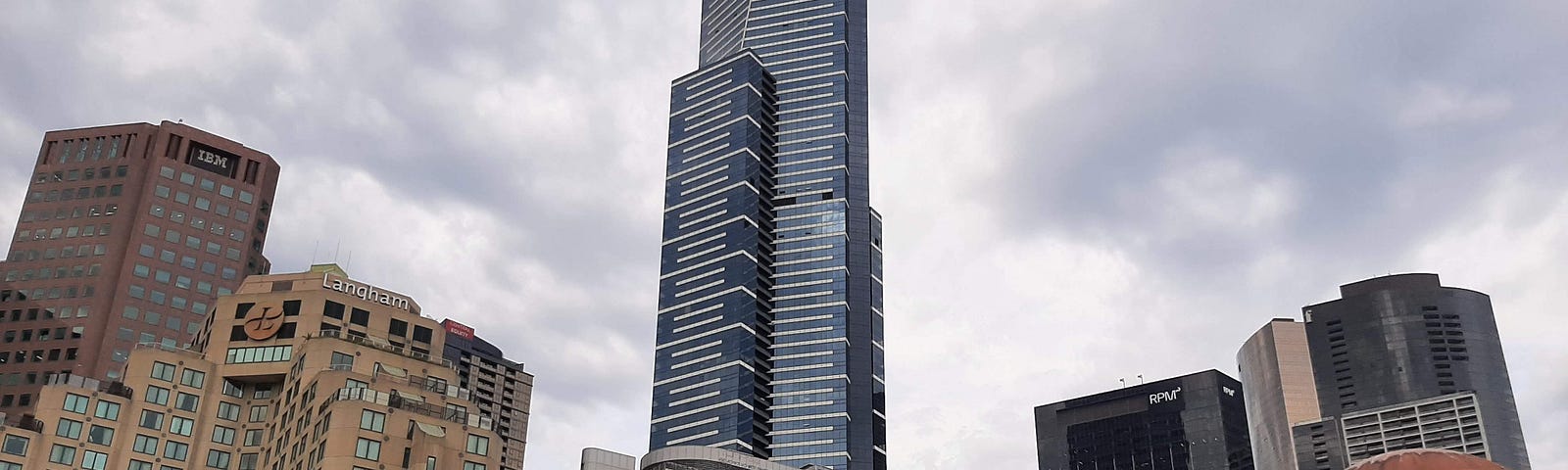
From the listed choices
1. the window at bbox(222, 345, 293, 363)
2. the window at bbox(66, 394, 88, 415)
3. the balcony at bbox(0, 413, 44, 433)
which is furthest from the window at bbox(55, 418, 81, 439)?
the window at bbox(222, 345, 293, 363)

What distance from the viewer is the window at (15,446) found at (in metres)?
133

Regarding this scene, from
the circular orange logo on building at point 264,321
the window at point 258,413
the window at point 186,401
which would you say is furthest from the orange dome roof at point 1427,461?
the window at point 186,401

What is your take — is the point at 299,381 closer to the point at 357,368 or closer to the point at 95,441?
the point at 357,368

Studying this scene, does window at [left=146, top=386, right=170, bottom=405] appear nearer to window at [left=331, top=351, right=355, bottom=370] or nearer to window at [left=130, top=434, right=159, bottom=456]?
window at [left=130, top=434, right=159, bottom=456]

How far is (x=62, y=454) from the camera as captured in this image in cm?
13638

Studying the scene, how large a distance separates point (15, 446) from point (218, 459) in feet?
62.9

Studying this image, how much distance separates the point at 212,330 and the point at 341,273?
20.7m

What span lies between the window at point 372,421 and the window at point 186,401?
3394 cm

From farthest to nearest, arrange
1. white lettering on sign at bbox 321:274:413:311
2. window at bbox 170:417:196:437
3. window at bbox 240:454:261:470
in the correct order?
white lettering on sign at bbox 321:274:413:311 < window at bbox 240:454:261:470 < window at bbox 170:417:196:437

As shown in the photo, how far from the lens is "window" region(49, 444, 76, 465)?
444ft

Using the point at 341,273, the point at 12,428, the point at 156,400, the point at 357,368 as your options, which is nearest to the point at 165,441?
the point at 156,400

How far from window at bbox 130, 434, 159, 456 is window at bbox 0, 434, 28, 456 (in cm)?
997

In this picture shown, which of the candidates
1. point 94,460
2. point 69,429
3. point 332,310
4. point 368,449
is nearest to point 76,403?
point 69,429

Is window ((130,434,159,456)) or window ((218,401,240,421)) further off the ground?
window ((218,401,240,421))
